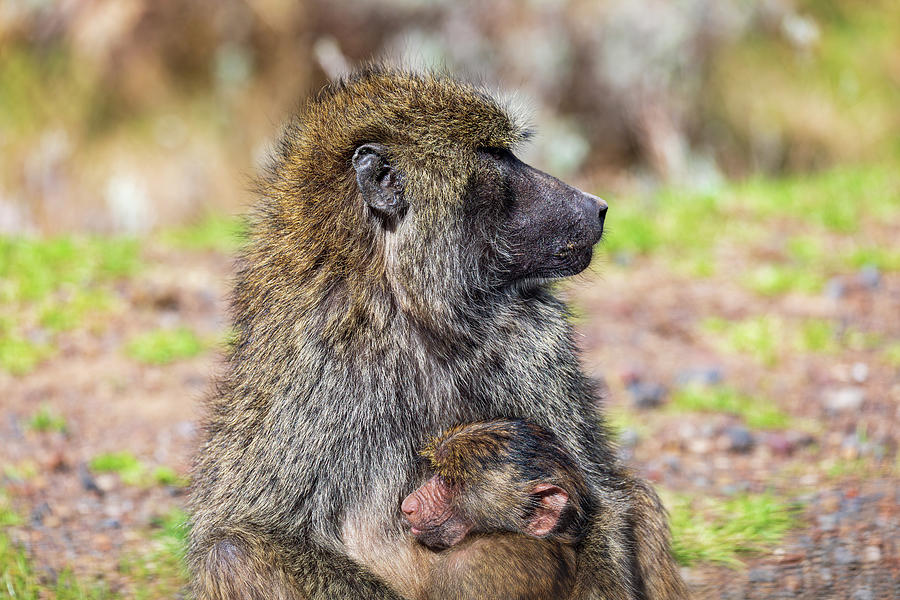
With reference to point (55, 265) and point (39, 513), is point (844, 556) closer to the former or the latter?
point (39, 513)

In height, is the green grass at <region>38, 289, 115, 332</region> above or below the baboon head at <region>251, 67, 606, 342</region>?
above

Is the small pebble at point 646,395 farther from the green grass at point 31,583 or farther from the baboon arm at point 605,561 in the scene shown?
the green grass at point 31,583

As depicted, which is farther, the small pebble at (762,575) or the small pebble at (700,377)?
the small pebble at (700,377)

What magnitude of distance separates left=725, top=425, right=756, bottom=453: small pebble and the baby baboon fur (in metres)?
1.97

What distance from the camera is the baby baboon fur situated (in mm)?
2977

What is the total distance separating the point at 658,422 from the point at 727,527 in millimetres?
1247

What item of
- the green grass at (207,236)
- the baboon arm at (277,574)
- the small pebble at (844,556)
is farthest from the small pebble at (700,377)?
the green grass at (207,236)

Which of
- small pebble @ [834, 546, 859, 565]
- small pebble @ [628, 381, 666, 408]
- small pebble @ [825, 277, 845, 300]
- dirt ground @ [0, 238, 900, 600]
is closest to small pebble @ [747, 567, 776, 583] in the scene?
dirt ground @ [0, 238, 900, 600]

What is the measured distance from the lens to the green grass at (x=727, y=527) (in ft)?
13.2

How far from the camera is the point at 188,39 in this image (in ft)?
33.2

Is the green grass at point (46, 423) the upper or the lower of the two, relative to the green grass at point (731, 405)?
lower

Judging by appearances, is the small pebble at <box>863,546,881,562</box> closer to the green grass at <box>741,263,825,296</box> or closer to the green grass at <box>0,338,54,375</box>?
the green grass at <box>741,263,825,296</box>

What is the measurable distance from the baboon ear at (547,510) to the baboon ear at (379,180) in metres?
0.85

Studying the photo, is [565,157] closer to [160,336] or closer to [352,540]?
[160,336]
